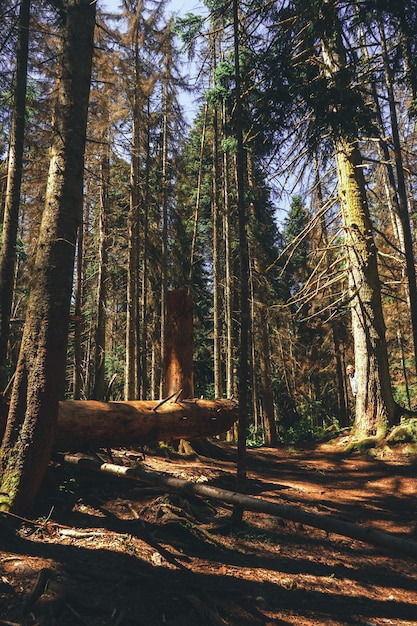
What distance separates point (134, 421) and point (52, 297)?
261cm

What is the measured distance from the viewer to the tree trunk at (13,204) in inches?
301

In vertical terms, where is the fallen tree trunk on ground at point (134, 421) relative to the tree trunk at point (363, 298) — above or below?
below

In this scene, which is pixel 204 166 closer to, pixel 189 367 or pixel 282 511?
pixel 189 367

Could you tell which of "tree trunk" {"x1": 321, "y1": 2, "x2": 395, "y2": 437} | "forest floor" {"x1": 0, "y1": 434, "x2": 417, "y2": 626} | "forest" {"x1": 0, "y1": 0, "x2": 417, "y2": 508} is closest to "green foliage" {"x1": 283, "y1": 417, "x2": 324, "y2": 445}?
"forest" {"x1": 0, "y1": 0, "x2": 417, "y2": 508}

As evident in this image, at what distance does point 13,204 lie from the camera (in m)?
8.13

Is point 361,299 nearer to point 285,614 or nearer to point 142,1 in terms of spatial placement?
point 285,614

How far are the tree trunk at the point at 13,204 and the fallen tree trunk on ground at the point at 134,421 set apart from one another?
2601 millimetres

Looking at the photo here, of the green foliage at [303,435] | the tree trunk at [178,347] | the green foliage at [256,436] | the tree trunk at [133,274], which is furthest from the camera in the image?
the green foliage at [256,436]

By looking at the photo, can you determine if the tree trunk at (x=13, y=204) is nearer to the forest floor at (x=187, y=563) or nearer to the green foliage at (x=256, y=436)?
the forest floor at (x=187, y=563)

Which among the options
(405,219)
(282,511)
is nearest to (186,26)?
(405,219)

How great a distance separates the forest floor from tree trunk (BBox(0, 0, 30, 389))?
337 centimetres

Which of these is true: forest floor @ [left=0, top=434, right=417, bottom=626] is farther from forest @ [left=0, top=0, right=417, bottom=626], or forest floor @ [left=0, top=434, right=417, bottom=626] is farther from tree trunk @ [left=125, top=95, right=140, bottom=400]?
tree trunk @ [left=125, top=95, right=140, bottom=400]

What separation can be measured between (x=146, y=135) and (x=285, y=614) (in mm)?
15726

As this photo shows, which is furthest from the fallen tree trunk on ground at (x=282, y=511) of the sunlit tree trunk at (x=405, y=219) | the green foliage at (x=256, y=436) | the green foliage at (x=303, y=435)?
the green foliage at (x=256, y=436)
